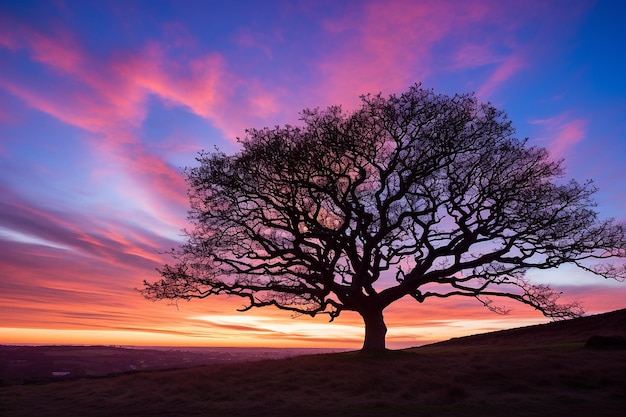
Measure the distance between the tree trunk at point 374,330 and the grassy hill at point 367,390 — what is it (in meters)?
1.19

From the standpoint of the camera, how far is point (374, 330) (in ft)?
86.8

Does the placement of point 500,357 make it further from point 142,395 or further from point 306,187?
point 142,395

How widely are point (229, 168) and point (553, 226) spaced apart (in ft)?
59.7

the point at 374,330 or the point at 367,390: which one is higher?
the point at 374,330

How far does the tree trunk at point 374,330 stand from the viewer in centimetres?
2628

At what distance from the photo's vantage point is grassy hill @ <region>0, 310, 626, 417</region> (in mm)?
14938

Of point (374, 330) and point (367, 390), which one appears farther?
point (374, 330)

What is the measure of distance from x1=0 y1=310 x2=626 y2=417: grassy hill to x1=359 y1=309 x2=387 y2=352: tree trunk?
1.19m

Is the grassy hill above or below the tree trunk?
below

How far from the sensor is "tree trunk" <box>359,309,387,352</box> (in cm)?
2628

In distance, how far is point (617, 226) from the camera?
82.2ft

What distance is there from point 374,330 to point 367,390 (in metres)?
8.61

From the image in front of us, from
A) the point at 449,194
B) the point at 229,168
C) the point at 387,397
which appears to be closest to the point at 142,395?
the point at 387,397

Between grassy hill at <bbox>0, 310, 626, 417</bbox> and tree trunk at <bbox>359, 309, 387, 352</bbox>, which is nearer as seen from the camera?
grassy hill at <bbox>0, 310, 626, 417</bbox>
